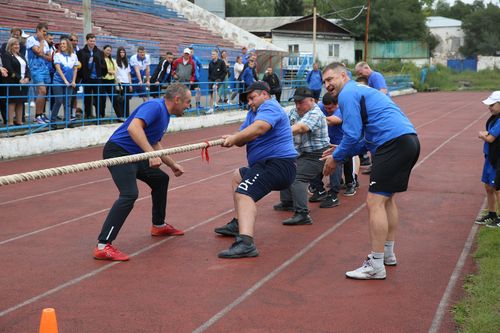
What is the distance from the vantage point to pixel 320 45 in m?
65.0

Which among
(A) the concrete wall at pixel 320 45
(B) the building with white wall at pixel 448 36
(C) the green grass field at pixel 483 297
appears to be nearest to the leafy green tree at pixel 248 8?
(B) the building with white wall at pixel 448 36

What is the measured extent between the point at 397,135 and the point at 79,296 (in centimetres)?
315

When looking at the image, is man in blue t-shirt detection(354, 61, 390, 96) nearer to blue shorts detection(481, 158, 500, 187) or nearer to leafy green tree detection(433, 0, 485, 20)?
blue shorts detection(481, 158, 500, 187)

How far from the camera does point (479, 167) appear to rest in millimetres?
13469

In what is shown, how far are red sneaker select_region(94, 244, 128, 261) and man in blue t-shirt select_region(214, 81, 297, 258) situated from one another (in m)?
1.01

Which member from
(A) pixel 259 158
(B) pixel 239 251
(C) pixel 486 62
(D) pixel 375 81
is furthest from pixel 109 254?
(C) pixel 486 62

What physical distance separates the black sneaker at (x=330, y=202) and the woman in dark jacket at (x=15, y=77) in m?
7.28

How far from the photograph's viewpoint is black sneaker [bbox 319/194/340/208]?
31.5 feet

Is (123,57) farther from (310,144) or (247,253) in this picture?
(247,253)

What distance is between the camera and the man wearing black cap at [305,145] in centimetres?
851

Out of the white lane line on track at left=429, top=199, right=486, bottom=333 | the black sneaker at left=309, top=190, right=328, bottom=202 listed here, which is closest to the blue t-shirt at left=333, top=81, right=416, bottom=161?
the white lane line on track at left=429, top=199, right=486, bottom=333

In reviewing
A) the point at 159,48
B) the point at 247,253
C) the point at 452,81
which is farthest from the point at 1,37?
the point at 452,81

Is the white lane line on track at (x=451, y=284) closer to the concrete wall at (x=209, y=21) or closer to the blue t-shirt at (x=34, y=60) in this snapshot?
the blue t-shirt at (x=34, y=60)

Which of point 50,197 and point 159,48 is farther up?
point 159,48
